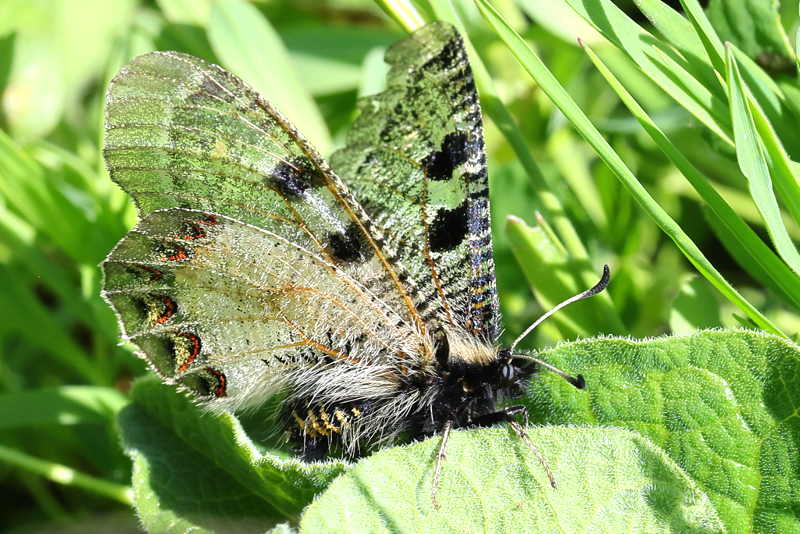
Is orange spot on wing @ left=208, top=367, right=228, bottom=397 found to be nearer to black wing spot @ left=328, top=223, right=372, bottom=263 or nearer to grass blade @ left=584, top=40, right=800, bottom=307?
black wing spot @ left=328, top=223, right=372, bottom=263

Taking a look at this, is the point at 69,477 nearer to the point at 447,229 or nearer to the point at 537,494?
the point at 447,229

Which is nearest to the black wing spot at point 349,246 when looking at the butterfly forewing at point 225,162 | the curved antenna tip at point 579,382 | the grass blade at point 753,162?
the butterfly forewing at point 225,162

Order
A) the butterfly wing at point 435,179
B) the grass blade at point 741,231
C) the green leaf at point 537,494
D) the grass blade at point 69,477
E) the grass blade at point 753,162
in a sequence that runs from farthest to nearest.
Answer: the grass blade at point 69,477, the butterfly wing at point 435,179, the grass blade at point 741,231, the grass blade at point 753,162, the green leaf at point 537,494

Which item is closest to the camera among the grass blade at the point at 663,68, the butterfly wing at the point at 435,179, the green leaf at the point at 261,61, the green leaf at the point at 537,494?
the green leaf at the point at 537,494

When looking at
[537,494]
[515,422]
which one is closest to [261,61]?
[515,422]

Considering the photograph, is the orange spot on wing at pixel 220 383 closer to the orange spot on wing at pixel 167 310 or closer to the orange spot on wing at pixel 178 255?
the orange spot on wing at pixel 167 310

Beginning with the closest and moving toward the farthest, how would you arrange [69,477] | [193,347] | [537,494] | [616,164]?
1. [537,494]
2. [616,164]
3. [193,347]
4. [69,477]

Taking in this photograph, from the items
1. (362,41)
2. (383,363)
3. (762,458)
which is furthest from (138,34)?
(762,458)

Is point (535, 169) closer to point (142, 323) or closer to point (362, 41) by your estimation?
point (142, 323)
